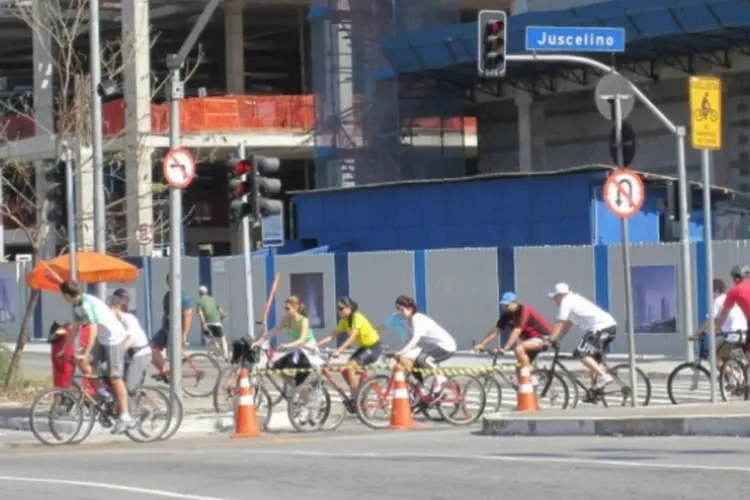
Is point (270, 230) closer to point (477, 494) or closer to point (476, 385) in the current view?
point (476, 385)

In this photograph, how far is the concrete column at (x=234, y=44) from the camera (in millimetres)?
58156

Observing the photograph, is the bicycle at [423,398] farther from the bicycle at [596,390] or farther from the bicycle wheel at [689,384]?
the bicycle wheel at [689,384]

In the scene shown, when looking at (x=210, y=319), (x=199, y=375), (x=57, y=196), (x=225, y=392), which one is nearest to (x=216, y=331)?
(x=210, y=319)

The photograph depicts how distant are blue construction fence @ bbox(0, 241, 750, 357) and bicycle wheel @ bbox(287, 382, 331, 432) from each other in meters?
12.6

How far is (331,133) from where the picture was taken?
5431cm

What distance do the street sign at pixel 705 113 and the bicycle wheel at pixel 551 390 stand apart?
368cm

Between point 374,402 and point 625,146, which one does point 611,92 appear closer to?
point 625,146

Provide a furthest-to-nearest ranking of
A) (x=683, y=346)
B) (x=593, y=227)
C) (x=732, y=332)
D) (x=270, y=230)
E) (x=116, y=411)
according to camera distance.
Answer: (x=593, y=227), (x=270, y=230), (x=683, y=346), (x=732, y=332), (x=116, y=411)

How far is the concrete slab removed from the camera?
17375mm

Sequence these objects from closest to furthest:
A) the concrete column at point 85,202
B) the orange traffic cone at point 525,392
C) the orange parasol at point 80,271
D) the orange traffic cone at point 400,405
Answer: the orange traffic cone at point 400,405, the orange traffic cone at point 525,392, the orange parasol at point 80,271, the concrete column at point 85,202

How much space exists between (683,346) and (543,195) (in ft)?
31.9

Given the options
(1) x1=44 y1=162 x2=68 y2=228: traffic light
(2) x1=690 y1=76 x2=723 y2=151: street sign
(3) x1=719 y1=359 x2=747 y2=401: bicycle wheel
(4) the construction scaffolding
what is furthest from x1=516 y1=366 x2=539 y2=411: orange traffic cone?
(4) the construction scaffolding

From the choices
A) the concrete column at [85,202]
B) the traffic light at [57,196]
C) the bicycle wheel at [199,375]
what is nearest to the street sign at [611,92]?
the traffic light at [57,196]

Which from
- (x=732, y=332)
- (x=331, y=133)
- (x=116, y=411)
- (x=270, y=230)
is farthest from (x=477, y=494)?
(x=331, y=133)
